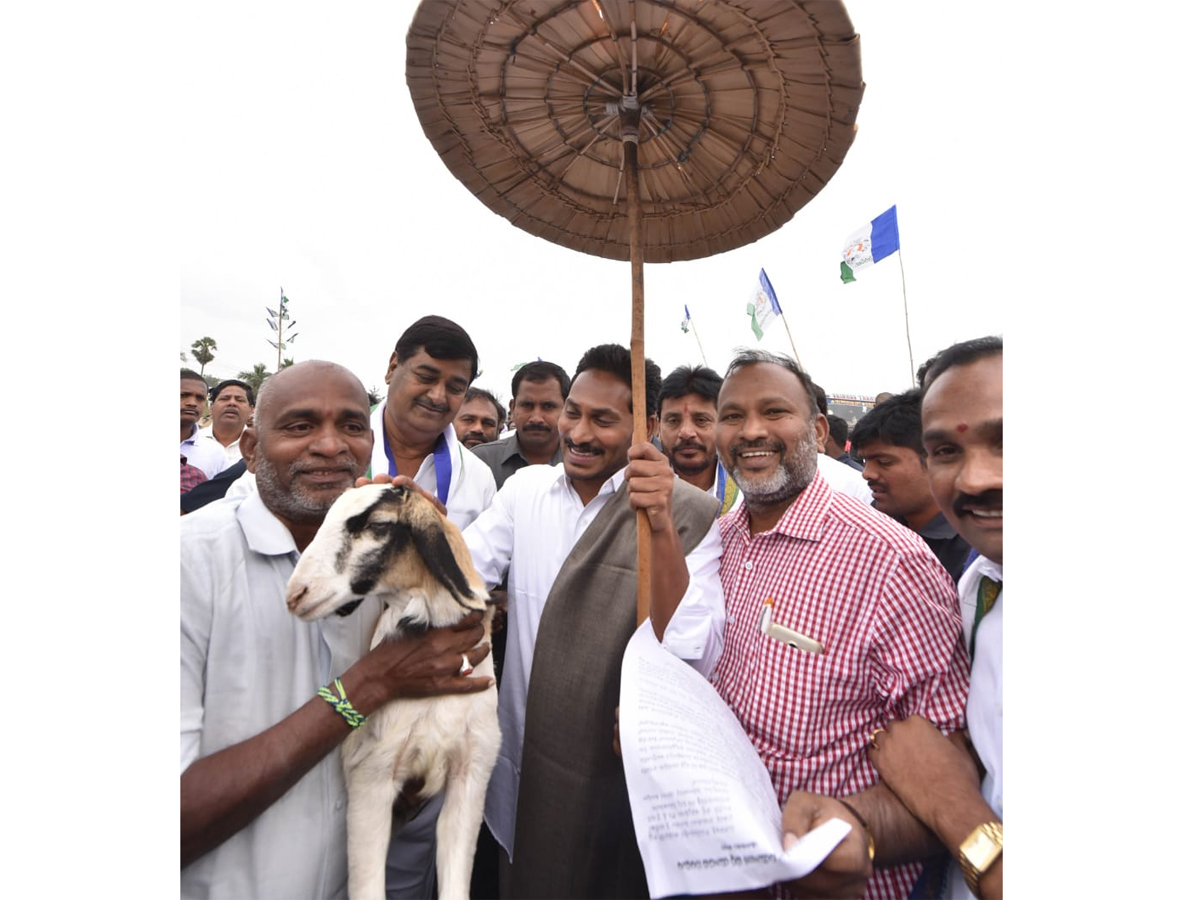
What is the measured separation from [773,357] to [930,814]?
1.60 m

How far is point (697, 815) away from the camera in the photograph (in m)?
1.30

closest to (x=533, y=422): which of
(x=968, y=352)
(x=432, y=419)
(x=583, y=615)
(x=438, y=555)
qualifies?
(x=432, y=419)

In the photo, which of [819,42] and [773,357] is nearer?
[819,42]

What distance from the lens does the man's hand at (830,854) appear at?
1.38 metres

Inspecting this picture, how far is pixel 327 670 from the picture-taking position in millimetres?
1681

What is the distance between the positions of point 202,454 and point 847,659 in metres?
6.10

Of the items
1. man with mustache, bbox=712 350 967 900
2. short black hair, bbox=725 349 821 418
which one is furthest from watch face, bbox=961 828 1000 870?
short black hair, bbox=725 349 821 418

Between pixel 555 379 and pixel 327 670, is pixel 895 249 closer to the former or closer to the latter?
pixel 555 379

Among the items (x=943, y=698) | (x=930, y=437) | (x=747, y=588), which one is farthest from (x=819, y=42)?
(x=943, y=698)

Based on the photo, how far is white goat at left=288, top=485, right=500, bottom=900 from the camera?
1533mm

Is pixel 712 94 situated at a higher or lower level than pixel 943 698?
higher

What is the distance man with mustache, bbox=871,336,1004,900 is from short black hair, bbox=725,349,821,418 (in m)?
0.79

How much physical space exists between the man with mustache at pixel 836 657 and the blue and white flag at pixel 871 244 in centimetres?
926

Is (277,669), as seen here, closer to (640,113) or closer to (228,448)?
(640,113)
